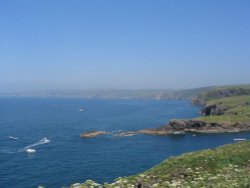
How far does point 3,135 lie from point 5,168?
55.3 meters

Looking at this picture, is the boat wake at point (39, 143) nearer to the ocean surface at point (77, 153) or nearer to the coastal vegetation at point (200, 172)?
the ocean surface at point (77, 153)

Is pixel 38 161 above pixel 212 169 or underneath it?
underneath

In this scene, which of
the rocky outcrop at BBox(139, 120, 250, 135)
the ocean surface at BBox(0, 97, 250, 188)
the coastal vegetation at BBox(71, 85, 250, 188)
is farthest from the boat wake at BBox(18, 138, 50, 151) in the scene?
the coastal vegetation at BBox(71, 85, 250, 188)

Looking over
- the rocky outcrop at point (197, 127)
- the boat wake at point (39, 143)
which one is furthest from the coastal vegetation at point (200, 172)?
the rocky outcrop at point (197, 127)

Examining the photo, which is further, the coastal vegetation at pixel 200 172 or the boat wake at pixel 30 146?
the boat wake at pixel 30 146

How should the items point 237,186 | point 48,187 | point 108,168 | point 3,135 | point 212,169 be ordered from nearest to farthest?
point 237,186 < point 212,169 < point 48,187 < point 108,168 < point 3,135

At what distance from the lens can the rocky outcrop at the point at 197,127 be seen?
489 feet

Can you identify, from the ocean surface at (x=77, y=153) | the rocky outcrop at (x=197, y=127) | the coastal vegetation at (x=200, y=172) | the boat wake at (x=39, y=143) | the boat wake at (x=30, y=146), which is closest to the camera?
the coastal vegetation at (x=200, y=172)

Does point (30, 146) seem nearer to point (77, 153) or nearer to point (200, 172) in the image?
point (77, 153)

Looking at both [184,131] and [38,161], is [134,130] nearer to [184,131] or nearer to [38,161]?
[184,131]

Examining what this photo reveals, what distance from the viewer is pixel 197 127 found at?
15438 centimetres

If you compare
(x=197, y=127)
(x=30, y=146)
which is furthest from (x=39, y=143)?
(x=197, y=127)

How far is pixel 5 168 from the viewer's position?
3403 inches

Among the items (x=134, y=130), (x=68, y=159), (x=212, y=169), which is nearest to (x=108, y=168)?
(x=68, y=159)
